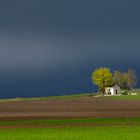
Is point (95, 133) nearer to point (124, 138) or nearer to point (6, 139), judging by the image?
point (124, 138)

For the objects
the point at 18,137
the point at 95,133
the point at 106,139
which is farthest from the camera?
the point at 95,133

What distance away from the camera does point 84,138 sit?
39.3 metres

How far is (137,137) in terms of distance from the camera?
128ft

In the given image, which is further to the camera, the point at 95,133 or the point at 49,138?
Result: the point at 95,133

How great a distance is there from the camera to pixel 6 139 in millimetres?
39219

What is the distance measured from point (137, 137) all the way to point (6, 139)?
986 cm

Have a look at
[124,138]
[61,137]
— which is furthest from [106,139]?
[61,137]

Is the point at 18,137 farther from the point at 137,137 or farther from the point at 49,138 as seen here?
the point at 137,137

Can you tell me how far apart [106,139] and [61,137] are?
4.00 meters

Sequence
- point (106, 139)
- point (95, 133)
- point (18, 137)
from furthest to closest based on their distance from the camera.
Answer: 1. point (95, 133)
2. point (18, 137)
3. point (106, 139)

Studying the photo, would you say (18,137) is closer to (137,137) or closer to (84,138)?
(84,138)

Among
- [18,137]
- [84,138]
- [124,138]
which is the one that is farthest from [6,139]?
[124,138]

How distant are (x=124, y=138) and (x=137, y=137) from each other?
1.02 meters

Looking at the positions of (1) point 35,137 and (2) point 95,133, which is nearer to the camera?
(1) point 35,137
